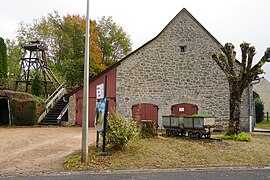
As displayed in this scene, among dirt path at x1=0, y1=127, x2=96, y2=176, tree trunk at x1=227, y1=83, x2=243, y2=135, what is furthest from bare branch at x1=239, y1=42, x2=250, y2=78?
dirt path at x1=0, y1=127, x2=96, y2=176

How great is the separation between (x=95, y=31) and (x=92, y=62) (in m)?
8.05

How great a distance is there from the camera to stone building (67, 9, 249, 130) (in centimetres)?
1541

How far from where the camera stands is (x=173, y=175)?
5.59 meters

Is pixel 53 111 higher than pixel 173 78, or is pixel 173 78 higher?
pixel 173 78

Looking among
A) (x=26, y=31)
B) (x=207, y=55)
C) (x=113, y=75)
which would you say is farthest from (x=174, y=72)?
(x=26, y=31)

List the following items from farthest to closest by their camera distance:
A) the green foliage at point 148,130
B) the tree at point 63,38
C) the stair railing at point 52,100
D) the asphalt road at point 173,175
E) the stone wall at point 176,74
Result: 1. the tree at point 63,38
2. the stair railing at point 52,100
3. the stone wall at point 176,74
4. the green foliage at point 148,130
5. the asphalt road at point 173,175

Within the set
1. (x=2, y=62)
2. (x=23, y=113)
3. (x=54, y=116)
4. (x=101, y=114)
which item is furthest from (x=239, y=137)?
(x=2, y=62)

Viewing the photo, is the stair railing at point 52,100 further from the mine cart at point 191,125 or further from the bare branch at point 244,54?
the bare branch at point 244,54

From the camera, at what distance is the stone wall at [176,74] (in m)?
15.4

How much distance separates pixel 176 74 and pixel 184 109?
2.23 m

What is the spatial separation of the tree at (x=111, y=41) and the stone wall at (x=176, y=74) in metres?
15.8

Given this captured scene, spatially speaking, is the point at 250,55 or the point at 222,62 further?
the point at 222,62

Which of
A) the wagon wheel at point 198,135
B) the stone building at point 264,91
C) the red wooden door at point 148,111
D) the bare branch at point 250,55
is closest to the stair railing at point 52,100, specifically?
the red wooden door at point 148,111

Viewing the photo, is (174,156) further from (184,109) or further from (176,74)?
(176,74)
